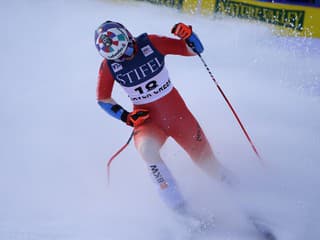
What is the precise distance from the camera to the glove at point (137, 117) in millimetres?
4379

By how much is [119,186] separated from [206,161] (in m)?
0.93

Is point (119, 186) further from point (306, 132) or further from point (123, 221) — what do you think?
point (306, 132)

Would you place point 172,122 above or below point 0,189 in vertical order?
above

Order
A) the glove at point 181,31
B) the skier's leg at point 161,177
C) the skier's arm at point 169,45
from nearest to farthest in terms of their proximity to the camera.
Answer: the skier's leg at point 161,177
the glove at point 181,31
the skier's arm at point 169,45

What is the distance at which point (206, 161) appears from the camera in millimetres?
4535

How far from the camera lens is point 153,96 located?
4.48 metres

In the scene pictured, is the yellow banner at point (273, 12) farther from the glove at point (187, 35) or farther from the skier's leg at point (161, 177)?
the skier's leg at point (161, 177)

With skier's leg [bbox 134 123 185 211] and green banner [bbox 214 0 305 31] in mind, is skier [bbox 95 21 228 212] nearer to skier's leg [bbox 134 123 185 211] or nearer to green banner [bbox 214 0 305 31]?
skier's leg [bbox 134 123 185 211]

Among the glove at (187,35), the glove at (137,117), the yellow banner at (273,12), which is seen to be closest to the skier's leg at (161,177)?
the glove at (137,117)

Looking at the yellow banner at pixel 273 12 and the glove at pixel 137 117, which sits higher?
the glove at pixel 137 117

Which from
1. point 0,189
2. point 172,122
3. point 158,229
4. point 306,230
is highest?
point 172,122

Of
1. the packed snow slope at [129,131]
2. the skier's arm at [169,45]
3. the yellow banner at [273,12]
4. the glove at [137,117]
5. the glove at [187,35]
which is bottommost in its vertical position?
the packed snow slope at [129,131]

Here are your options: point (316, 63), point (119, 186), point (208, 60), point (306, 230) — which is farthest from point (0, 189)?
point (316, 63)

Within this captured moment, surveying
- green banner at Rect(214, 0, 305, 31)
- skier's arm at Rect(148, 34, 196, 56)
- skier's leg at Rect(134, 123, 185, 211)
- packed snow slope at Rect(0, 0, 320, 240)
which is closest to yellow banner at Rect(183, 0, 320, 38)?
green banner at Rect(214, 0, 305, 31)
